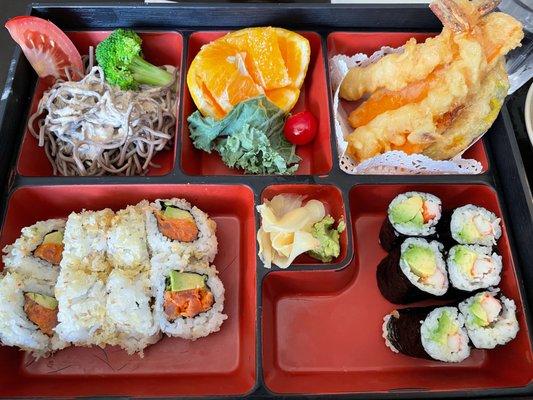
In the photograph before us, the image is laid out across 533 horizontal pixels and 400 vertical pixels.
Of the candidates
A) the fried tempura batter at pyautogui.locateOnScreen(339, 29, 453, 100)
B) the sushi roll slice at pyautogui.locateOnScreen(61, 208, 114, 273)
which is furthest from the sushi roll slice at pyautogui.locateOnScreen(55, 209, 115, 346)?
the fried tempura batter at pyautogui.locateOnScreen(339, 29, 453, 100)

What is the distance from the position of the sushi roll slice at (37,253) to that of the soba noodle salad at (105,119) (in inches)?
13.5

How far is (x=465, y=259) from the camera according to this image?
1.87m

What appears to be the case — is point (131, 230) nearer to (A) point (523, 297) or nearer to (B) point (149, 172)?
(B) point (149, 172)

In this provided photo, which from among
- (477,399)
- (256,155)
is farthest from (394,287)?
(256,155)

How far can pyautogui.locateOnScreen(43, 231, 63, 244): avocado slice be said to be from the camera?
2.01 metres

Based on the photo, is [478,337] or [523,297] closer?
[478,337]

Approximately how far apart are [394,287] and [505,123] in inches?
36.0

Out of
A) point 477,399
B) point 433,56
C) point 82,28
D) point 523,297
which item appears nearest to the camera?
point 477,399

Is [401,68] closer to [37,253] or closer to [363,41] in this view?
[363,41]

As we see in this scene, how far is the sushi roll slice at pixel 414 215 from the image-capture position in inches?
76.9

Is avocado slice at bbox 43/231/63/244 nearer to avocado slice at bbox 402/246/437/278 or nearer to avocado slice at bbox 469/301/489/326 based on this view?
avocado slice at bbox 402/246/437/278

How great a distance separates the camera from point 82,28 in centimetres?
241

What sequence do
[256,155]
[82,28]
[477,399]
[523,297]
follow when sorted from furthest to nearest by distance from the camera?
[82,28] < [256,155] < [523,297] < [477,399]

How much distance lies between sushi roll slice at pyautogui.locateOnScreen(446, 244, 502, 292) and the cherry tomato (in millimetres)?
853
